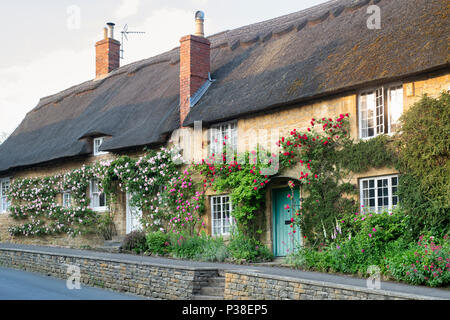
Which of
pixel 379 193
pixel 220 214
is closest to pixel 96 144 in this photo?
pixel 220 214

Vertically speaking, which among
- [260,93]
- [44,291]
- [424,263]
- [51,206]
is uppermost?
[260,93]

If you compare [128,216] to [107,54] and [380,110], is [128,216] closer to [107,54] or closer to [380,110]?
[380,110]

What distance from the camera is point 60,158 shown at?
834 inches

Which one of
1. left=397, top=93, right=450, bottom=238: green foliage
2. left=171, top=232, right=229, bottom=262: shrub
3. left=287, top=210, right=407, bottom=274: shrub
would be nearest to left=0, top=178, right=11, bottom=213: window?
left=171, top=232, right=229, bottom=262: shrub

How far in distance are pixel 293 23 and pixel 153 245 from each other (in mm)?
8033

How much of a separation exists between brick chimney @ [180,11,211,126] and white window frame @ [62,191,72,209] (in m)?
6.64

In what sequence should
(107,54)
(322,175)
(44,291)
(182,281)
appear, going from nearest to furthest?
(182,281) → (44,291) → (322,175) → (107,54)

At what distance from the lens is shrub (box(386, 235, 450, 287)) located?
9578 millimetres

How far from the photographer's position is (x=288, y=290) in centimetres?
935

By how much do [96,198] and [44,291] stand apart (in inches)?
339

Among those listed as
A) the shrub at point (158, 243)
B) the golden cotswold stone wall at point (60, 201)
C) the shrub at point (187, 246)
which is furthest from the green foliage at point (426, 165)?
the golden cotswold stone wall at point (60, 201)

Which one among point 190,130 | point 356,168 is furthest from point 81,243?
point 356,168

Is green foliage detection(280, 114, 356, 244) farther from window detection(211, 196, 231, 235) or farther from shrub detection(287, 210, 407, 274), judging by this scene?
window detection(211, 196, 231, 235)

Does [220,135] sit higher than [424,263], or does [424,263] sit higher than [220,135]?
[220,135]
